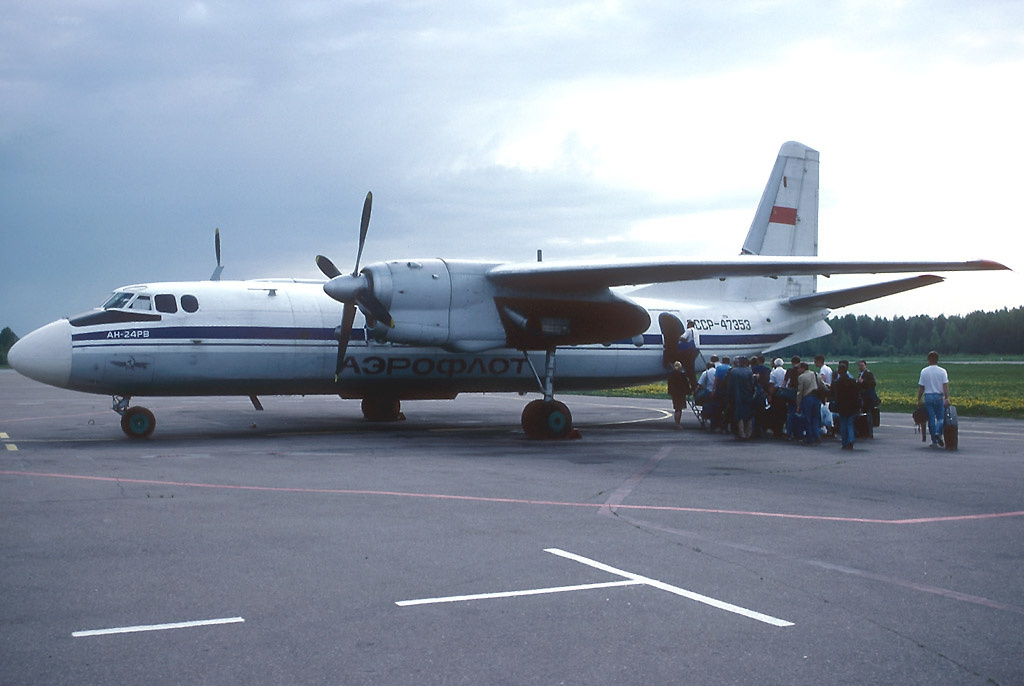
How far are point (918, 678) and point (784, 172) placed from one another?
24.1 meters

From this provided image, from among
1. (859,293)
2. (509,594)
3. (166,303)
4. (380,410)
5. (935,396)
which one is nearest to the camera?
(509,594)

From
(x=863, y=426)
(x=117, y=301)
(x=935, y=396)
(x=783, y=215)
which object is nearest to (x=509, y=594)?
(x=935, y=396)

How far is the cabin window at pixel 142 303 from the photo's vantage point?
18750 millimetres

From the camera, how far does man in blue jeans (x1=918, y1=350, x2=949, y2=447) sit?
1806cm

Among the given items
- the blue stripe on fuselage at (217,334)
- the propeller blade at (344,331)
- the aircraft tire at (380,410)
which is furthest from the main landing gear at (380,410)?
the propeller blade at (344,331)

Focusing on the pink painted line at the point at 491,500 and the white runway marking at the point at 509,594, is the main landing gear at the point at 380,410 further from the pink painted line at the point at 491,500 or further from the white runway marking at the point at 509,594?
the white runway marking at the point at 509,594

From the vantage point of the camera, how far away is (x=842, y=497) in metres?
11.7

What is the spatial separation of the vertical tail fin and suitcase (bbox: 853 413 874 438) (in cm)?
725

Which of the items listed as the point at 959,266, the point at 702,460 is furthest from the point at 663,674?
the point at 959,266

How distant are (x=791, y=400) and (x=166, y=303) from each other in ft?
47.1

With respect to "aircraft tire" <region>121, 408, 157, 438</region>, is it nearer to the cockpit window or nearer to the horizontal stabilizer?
the cockpit window

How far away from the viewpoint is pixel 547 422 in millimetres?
20062

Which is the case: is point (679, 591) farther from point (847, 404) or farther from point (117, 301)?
point (117, 301)

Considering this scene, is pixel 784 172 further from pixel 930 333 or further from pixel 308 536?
pixel 930 333
